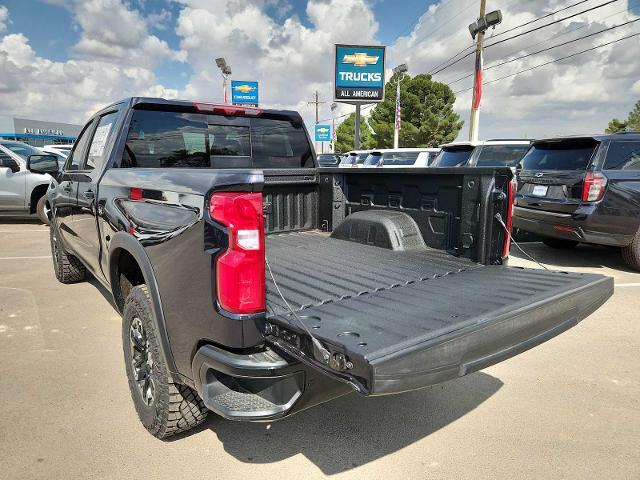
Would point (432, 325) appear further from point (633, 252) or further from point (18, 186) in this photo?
point (18, 186)

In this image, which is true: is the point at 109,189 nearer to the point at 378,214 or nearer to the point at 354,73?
the point at 378,214

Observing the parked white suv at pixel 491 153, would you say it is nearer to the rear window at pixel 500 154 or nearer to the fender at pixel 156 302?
the rear window at pixel 500 154

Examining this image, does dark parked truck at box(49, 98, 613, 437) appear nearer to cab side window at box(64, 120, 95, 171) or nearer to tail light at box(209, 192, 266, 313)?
tail light at box(209, 192, 266, 313)

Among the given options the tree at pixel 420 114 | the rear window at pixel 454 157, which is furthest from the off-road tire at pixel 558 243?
the tree at pixel 420 114

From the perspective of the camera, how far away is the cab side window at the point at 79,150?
13.8 feet

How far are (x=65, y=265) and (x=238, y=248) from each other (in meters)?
4.38

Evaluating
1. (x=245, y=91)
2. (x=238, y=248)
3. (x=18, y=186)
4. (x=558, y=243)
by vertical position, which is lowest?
(x=558, y=243)

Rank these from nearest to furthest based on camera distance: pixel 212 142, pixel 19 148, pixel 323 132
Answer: pixel 212 142, pixel 19 148, pixel 323 132

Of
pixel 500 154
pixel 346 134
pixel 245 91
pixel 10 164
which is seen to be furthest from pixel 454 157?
pixel 346 134

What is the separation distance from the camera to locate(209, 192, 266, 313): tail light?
6.34 ft

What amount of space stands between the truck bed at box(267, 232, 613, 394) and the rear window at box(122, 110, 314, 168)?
122cm

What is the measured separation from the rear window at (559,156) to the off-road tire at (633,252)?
120 centimetres

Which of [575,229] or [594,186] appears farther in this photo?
[575,229]

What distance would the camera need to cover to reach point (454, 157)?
385 inches
